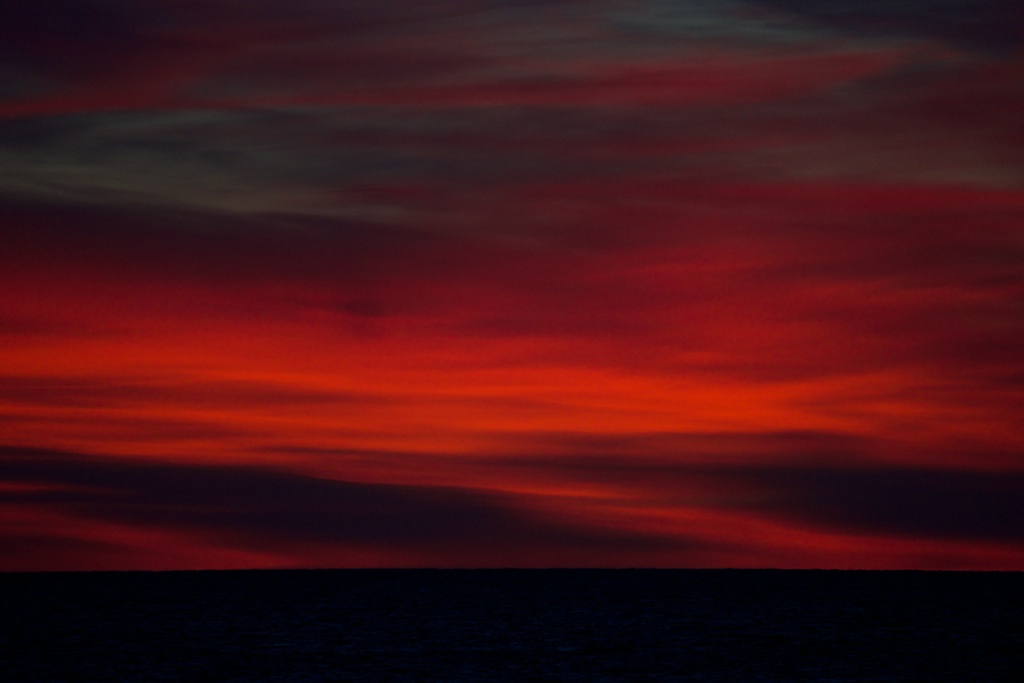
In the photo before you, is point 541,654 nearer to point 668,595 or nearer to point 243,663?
point 243,663

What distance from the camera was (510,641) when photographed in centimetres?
9919

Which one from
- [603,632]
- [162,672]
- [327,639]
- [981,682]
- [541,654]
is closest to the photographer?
[981,682]

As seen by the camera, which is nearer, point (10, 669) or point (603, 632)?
point (10, 669)

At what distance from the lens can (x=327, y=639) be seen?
101 m

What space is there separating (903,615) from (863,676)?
70.0m

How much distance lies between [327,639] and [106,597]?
324 ft

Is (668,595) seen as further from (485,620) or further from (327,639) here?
(327,639)

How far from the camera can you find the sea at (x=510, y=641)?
76.1 metres

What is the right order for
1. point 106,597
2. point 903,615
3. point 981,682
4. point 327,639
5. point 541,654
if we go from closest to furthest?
point 981,682
point 541,654
point 327,639
point 903,615
point 106,597

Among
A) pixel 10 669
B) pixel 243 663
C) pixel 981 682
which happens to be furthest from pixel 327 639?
pixel 981 682

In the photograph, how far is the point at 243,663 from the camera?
81.3m

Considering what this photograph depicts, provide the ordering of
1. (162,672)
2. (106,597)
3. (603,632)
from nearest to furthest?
(162,672)
(603,632)
(106,597)

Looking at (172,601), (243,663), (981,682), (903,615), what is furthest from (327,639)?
(172,601)

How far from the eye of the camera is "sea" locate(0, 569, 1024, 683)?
250ft
